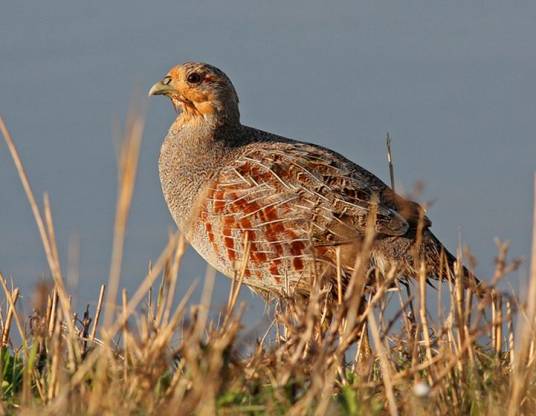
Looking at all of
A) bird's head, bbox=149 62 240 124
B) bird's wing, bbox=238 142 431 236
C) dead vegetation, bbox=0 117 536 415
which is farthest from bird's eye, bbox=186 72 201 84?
dead vegetation, bbox=0 117 536 415

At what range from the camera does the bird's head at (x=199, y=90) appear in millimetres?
7742

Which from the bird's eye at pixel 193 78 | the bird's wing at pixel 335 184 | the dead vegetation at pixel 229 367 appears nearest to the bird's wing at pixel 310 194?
the bird's wing at pixel 335 184

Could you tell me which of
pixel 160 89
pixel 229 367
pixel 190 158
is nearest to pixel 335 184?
pixel 190 158

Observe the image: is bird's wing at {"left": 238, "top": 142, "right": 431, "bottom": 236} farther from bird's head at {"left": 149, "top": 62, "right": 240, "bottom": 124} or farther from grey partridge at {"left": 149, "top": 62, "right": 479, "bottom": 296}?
bird's head at {"left": 149, "top": 62, "right": 240, "bottom": 124}

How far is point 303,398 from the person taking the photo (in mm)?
3553

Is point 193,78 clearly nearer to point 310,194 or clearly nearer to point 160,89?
point 160,89

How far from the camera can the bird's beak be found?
25.2ft

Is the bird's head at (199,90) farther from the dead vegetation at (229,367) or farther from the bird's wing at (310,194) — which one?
the dead vegetation at (229,367)

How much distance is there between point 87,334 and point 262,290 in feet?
7.42

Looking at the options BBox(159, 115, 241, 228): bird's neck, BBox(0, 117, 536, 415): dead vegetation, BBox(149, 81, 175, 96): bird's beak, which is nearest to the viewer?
BBox(0, 117, 536, 415): dead vegetation

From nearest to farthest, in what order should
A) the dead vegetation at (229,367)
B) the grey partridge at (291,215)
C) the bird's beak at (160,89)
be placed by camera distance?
the dead vegetation at (229,367) < the grey partridge at (291,215) < the bird's beak at (160,89)

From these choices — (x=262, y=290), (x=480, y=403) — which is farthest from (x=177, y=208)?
(x=480, y=403)

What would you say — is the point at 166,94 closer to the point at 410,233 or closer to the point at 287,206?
the point at 287,206

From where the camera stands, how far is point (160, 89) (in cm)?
771
